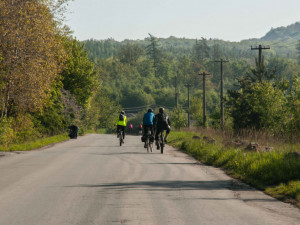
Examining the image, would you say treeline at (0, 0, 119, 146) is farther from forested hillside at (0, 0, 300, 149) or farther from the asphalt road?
the asphalt road

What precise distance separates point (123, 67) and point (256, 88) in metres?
138

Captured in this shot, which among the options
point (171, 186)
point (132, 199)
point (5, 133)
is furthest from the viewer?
point (5, 133)

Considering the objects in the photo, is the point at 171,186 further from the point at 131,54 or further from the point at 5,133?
the point at 131,54

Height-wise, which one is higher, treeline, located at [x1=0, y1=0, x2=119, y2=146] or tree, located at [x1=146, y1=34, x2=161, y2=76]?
tree, located at [x1=146, y1=34, x2=161, y2=76]

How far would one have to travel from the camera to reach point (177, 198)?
906 cm

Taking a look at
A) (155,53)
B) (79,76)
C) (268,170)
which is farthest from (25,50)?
(155,53)

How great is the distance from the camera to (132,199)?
888 cm

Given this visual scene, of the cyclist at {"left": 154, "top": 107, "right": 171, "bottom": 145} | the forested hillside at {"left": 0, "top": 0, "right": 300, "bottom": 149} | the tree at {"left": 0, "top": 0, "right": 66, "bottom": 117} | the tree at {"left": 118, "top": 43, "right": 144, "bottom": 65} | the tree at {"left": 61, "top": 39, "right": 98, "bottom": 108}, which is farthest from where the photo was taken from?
the tree at {"left": 118, "top": 43, "right": 144, "bottom": 65}

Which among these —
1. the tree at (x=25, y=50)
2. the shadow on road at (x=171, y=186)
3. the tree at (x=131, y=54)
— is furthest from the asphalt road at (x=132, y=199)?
the tree at (x=131, y=54)

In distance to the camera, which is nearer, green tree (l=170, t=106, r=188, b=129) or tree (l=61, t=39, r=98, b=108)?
tree (l=61, t=39, r=98, b=108)

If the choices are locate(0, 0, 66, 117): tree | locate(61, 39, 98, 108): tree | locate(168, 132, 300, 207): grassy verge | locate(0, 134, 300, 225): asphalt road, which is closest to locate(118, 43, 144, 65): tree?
locate(61, 39, 98, 108): tree

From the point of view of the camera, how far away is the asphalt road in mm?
7184

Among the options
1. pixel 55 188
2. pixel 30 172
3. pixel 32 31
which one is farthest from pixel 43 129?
pixel 55 188

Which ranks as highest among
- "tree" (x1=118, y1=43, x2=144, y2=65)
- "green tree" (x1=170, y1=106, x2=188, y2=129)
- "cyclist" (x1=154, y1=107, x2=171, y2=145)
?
"tree" (x1=118, y1=43, x2=144, y2=65)
